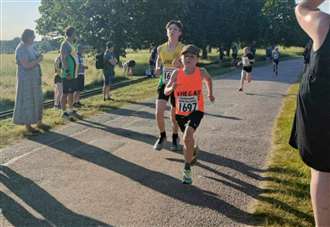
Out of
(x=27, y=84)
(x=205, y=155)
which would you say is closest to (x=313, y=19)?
(x=205, y=155)

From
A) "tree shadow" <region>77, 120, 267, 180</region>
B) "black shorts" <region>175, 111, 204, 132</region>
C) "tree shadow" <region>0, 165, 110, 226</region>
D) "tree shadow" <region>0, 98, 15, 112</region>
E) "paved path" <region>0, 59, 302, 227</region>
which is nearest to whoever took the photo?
"tree shadow" <region>0, 165, 110, 226</region>

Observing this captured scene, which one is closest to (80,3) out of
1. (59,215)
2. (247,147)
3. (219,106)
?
(219,106)

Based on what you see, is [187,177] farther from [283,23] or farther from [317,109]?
[283,23]

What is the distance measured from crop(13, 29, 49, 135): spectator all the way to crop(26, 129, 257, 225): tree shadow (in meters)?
0.93

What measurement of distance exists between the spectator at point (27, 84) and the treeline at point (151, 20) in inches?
1094

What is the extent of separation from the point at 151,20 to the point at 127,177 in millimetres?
36333

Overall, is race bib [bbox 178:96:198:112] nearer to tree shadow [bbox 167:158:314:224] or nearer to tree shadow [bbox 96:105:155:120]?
tree shadow [bbox 167:158:314:224]

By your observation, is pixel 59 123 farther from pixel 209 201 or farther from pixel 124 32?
pixel 124 32

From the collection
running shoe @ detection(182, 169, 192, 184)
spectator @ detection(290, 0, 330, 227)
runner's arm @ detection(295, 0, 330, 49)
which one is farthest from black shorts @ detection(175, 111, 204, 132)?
runner's arm @ detection(295, 0, 330, 49)

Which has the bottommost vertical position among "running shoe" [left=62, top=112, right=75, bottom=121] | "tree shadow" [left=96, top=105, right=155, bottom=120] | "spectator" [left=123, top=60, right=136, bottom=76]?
"spectator" [left=123, top=60, right=136, bottom=76]

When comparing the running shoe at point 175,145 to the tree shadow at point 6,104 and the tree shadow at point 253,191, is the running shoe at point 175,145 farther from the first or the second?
the tree shadow at point 6,104

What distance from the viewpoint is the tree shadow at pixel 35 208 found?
4.91m

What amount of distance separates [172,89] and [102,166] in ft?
5.36

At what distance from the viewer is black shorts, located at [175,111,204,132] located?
6.25m
